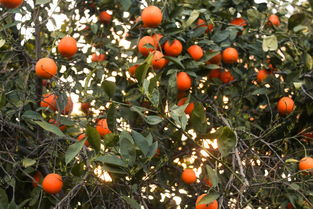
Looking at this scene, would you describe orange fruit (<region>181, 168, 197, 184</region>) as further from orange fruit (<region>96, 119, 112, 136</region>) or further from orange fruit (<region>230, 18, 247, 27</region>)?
orange fruit (<region>230, 18, 247, 27</region>)

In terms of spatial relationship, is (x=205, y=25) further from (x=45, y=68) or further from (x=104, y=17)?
(x=45, y=68)

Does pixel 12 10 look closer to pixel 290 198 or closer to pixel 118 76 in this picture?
pixel 118 76

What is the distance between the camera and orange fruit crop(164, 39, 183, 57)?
1796 mm

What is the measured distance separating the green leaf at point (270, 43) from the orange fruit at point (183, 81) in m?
0.35

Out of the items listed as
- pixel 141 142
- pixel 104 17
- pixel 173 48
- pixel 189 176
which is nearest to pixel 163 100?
pixel 173 48

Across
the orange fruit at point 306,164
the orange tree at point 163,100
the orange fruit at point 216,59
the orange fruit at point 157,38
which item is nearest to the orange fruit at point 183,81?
the orange tree at point 163,100

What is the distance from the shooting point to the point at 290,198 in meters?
1.78

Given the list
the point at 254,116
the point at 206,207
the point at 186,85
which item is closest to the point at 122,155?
the point at 206,207

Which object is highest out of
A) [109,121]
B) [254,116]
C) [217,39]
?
[109,121]

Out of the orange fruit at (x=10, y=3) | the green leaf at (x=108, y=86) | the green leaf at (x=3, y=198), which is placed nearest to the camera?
the green leaf at (x=108, y=86)

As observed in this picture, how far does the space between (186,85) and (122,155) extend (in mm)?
564

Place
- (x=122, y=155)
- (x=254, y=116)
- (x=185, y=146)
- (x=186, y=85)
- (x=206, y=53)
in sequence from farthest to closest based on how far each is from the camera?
(x=254, y=116), (x=185, y=146), (x=206, y=53), (x=186, y=85), (x=122, y=155)

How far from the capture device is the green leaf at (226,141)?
125cm

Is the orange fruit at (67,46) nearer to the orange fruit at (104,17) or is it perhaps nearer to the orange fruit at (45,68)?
the orange fruit at (45,68)
